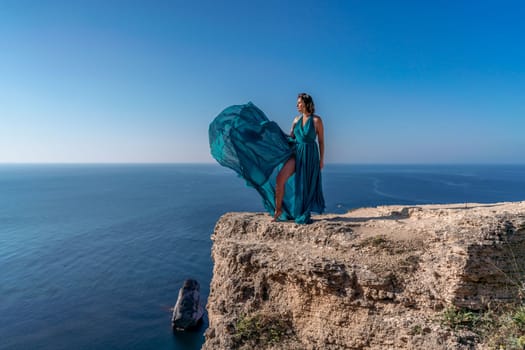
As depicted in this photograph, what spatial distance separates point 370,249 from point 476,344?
2376 millimetres

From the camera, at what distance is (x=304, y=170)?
7.92m

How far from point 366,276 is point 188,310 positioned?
15.9m

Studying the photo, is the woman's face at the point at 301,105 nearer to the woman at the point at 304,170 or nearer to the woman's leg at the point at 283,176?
the woman at the point at 304,170

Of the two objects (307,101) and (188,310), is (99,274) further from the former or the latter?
(307,101)

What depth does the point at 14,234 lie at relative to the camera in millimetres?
Result: 39562

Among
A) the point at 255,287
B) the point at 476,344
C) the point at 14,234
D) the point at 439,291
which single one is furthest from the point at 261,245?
the point at 14,234

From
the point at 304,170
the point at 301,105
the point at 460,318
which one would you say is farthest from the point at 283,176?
the point at 460,318

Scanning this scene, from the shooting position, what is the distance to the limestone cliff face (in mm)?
5328

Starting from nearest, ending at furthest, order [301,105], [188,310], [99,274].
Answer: [301,105] → [188,310] → [99,274]

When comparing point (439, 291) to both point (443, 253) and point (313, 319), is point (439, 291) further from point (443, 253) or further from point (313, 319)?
point (313, 319)

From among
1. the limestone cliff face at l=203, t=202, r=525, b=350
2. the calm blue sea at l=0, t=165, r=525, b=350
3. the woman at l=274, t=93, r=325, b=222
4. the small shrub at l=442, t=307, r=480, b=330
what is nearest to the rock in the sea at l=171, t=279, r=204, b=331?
the calm blue sea at l=0, t=165, r=525, b=350

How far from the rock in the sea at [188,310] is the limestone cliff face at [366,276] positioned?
1172 cm

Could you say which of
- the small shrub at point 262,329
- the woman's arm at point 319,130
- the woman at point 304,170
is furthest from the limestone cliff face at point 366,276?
the woman's arm at point 319,130

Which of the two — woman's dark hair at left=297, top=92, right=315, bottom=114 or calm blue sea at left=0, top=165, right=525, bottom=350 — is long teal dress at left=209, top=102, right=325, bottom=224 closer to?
woman's dark hair at left=297, top=92, right=315, bottom=114
